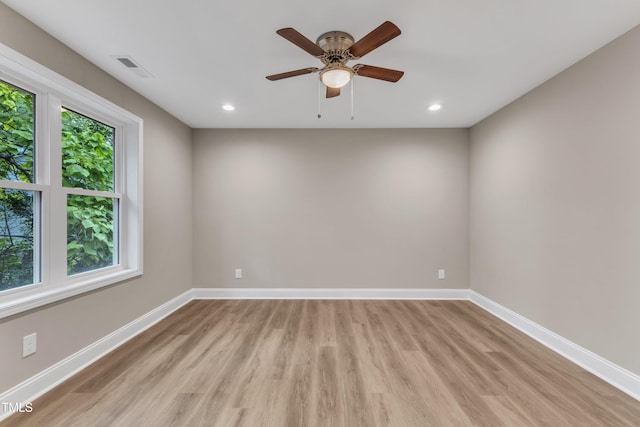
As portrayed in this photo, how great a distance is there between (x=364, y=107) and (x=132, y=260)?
3.04m

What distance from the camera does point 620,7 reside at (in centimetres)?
165

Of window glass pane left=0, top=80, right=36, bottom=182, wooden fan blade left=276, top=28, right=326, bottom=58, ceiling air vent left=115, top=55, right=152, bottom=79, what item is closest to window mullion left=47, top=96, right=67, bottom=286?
window glass pane left=0, top=80, right=36, bottom=182

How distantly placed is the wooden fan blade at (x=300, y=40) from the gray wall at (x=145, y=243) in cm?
172

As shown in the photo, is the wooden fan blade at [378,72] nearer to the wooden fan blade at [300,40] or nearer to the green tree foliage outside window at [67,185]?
the wooden fan blade at [300,40]

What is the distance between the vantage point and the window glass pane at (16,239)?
1.77m

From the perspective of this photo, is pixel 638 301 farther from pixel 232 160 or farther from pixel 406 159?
pixel 232 160

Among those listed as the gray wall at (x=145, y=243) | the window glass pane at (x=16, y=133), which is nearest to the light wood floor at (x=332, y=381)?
the gray wall at (x=145, y=243)

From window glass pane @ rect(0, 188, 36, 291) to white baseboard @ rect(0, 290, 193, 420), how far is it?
25.1 inches

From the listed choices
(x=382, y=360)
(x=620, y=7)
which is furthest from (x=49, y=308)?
(x=620, y=7)

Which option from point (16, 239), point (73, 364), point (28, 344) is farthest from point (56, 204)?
point (73, 364)

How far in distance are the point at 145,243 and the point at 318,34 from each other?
2.67m

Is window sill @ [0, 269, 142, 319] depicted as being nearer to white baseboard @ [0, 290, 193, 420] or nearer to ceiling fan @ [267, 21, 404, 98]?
white baseboard @ [0, 290, 193, 420]

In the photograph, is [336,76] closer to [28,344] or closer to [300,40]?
[300,40]

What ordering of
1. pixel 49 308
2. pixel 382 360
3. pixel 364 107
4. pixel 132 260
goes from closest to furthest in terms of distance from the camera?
pixel 49 308 → pixel 382 360 → pixel 132 260 → pixel 364 107
